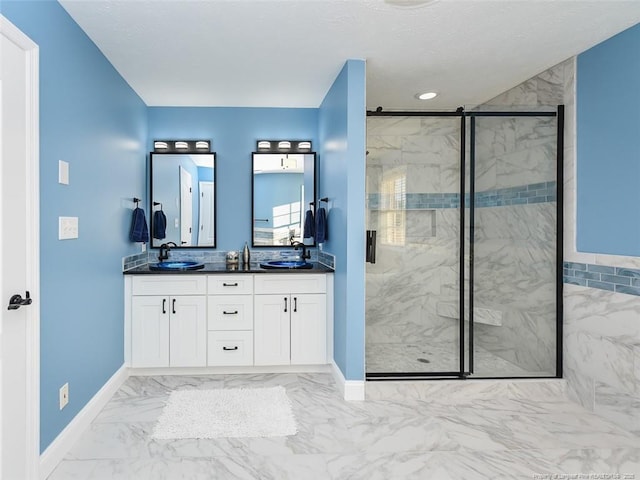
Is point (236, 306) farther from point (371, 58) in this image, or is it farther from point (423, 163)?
point (371, 58)

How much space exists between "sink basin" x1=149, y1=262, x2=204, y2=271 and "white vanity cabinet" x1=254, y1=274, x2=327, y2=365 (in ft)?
1.96

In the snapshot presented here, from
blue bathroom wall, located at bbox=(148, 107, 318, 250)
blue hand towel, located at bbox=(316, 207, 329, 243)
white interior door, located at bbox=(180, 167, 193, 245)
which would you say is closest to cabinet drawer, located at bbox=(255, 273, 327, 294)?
blue hand towel, located at bbox=(316, 207, 329, 243)

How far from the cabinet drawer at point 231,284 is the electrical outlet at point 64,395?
1.29 m

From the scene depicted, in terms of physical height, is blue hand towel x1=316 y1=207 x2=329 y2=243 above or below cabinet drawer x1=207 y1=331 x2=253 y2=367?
above

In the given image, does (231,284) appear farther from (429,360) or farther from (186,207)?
(429,360)

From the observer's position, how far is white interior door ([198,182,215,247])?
13.0ft

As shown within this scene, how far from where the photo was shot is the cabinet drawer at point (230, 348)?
3.39 meters

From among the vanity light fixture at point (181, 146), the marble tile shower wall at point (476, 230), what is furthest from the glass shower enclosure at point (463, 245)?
the vanity light fixture at point (181, 146)

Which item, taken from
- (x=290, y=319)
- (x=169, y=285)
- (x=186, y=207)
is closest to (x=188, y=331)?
(x=169, y=285)

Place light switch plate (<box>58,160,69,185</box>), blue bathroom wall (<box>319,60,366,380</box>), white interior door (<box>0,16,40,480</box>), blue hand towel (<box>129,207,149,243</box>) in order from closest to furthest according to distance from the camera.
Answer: white interior door (<box>0,16,40,480</box>) → light switch plate (<box>58,160,69,185</box>) → blue bathroom wall (<box>319,60,366,380</box>) → blue hand towel (<box>129,207,149,243</box>)

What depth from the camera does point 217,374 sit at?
3.45 meters

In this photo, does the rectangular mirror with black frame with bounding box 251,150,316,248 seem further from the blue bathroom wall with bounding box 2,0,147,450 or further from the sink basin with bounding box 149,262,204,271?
the blue bathroom wall with bounding box 2,0,147,450

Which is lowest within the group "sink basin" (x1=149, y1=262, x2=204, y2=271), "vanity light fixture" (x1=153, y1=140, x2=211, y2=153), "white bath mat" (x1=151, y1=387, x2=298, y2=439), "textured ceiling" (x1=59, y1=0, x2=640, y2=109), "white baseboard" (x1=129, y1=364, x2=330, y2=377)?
"white bath mat" (x1=151, y1=387, x2=298, y2=439)

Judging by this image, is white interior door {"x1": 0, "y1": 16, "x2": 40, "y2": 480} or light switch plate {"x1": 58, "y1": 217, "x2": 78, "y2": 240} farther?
light switch plate {"x1": 58, "y1": 217, "x2": 78, "y2": 240}
